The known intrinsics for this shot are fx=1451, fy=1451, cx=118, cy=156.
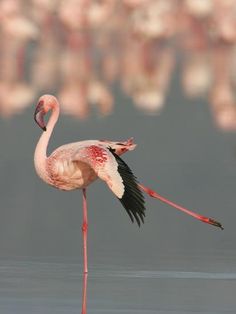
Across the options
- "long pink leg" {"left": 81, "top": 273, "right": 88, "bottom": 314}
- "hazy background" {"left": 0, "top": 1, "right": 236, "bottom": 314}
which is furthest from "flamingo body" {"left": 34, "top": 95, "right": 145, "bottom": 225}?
"long pink leg" {"left": 81, "top": 273, "right": 88, "bottom": 314}

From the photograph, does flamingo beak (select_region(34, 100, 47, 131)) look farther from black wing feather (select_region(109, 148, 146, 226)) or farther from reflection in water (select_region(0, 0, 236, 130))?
reflection in water (select_region(0, 0, 236, 130))

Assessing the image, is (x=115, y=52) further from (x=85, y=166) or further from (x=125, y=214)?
(x=85, y=166)

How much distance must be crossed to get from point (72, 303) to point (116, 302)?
0.61 feet

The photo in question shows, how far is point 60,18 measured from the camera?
22.4 metres

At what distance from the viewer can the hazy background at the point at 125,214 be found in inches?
251

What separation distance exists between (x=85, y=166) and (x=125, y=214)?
119 cm

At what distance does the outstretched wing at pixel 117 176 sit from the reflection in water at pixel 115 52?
542 cm

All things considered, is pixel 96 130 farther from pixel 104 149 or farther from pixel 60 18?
pixel 60 18

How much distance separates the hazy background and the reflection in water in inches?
3.0

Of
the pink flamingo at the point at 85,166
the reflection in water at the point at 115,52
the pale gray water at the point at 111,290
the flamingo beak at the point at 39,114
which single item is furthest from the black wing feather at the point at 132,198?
the reflection in water at the point at 115,52

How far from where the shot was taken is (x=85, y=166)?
759 centimetres

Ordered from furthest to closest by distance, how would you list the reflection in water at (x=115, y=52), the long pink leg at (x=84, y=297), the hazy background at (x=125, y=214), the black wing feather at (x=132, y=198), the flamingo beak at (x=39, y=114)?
the reflection in water at (x=115, y=52) < the flamingo beak at (x=39, y=114) < the black wing feather at (x=132, y=198) < the hazy background at (x=125, y=214) < the long pink leg at (x=84, y=297)

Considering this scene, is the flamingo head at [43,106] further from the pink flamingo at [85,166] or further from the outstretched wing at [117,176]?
the outstretched wing at [117,176]

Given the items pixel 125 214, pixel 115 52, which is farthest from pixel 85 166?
pixel 115 52
